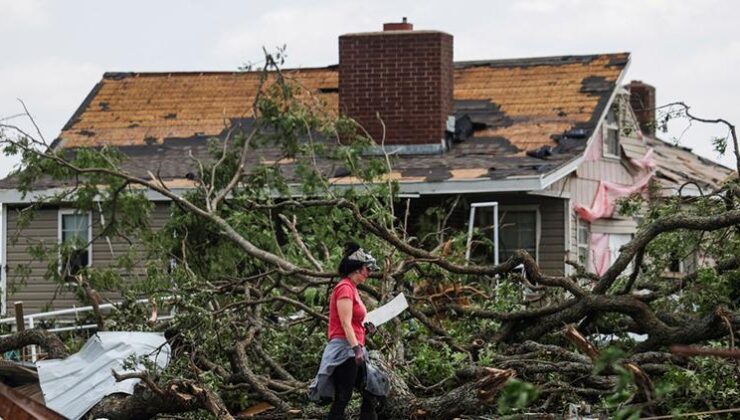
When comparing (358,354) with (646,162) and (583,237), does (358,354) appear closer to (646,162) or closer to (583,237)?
(583,237)

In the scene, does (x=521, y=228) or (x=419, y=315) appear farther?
(x=521, y=228)

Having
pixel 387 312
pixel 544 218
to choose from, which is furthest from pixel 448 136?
pixel 387 312

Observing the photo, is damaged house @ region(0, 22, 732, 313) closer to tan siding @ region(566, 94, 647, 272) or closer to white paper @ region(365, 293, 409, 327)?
tan siding @ region(566, 94, 647, 272)

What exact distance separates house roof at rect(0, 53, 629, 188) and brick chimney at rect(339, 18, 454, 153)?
1.52ft

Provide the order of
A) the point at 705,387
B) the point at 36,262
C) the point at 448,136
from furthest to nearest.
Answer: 1. the point at 36,262
2. the point at 448,136
3. the point at 705,387

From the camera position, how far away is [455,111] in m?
24.0

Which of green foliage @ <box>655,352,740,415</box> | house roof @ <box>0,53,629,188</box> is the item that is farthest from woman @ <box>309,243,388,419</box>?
house roof @ <box>0,53,629,188</box>

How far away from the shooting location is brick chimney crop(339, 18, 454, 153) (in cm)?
2314

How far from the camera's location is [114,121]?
83.3ft

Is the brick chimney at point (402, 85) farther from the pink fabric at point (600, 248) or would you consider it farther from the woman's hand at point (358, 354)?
the woman's hand at point (358, 354)

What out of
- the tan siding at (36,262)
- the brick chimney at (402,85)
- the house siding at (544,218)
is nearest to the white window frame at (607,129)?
the house siding at (544,218)

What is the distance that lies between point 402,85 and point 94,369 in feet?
36.5

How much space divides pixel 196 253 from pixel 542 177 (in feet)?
19.4

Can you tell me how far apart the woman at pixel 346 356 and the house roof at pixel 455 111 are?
400 inches
